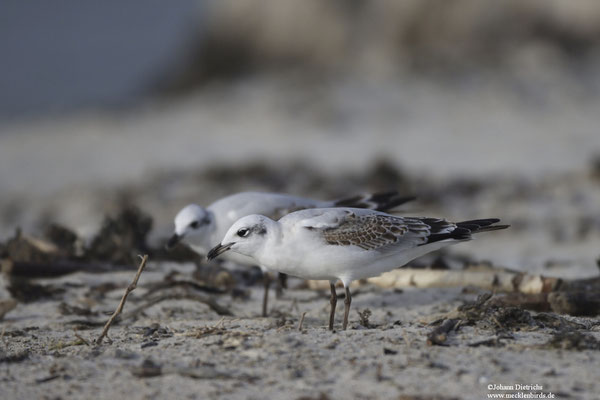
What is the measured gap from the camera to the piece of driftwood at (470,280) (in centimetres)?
570

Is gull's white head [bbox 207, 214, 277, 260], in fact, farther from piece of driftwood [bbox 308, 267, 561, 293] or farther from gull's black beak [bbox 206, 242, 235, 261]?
piece of driftwood [bbox 308, 267, 561, 293]

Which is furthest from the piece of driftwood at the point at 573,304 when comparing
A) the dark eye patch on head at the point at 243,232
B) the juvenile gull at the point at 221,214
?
the dark eye patch on head at the point at 243,232

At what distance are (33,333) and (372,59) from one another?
1523cm

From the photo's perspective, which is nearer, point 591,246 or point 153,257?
point 153,257

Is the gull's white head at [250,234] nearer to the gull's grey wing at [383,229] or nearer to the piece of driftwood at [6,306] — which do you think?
the gull's grey wing at [383,229]

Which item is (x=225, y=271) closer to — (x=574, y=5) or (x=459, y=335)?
(x=459, y=335)

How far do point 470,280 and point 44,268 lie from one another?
371cm

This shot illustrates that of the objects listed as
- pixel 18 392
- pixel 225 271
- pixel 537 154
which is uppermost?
pixel 537 154

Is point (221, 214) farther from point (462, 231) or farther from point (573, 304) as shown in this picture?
point (573, 304)

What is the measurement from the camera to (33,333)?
16.6ft

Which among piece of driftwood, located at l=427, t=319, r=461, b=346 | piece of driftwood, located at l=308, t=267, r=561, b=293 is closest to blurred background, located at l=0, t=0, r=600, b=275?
piece of driftwood, located at l=308, t=267, r=561, b=293

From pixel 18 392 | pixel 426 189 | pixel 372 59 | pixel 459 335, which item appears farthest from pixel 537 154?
pixel 18 392

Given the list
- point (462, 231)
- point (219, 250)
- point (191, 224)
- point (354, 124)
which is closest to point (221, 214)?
point (191, 224)

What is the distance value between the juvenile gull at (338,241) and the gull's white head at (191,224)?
1.37m
